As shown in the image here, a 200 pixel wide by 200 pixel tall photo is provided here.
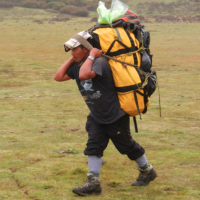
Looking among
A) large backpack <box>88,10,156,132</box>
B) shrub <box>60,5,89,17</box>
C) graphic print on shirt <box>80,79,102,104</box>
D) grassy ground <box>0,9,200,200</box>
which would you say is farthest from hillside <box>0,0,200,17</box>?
graphic print on shirt <box>80,79,102,104</box>

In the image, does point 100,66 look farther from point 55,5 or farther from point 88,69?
point 55,5

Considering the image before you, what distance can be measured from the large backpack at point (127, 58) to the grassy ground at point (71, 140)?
1286 millimetres

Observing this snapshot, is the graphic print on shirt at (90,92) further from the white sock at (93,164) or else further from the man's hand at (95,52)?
the white sock at (93,164)

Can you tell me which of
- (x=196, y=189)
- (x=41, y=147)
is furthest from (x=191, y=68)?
(x=196, y=189)

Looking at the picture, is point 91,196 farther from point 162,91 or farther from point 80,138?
point 162,91

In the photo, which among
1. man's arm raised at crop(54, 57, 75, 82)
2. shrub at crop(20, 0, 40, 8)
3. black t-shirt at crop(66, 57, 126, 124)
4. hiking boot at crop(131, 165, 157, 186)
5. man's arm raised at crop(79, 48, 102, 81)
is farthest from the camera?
shrub at crop(20, 0, 40, 8)

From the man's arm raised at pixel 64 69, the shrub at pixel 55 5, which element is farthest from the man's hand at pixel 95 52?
the shrub at pixel 55 5

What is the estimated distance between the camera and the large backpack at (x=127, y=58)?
15.4 ft

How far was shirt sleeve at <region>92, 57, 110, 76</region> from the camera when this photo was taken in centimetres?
454

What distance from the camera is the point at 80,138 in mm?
8102

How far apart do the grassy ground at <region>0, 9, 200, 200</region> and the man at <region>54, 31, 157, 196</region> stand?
0.48 meters

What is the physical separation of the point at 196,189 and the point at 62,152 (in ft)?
8.95

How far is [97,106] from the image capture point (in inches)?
190

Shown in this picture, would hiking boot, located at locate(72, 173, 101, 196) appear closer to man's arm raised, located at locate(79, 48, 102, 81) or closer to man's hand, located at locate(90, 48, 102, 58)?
man's arm raised, located at locate(79, 48, 102, 81)
